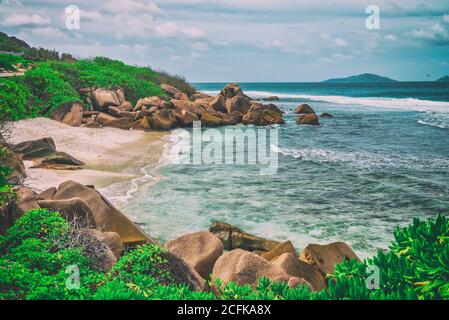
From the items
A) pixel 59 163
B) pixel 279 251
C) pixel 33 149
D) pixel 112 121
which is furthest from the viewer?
pixel 112 121

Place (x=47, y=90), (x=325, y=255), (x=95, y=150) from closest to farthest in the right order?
1. (x=325, y=255)
2. (x=95, y=150)
3. (x=47, y=90)

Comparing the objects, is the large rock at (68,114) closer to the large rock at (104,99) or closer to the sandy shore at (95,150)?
the sandy shore at (95,150)

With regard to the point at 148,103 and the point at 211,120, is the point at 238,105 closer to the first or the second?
the point at 211,120

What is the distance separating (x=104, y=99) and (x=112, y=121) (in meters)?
4.00

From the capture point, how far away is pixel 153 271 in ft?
18.1

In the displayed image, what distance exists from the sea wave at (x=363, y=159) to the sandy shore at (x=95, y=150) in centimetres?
610

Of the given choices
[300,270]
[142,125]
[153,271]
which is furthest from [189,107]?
[153,271]

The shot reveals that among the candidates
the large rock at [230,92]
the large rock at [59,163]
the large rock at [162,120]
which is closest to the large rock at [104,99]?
the large rock at [162,120]

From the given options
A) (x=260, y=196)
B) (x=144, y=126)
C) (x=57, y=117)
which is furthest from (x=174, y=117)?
(x=260, y=196)

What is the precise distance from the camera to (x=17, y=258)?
564 centimetres

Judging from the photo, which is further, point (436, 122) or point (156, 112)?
point (436, 122)

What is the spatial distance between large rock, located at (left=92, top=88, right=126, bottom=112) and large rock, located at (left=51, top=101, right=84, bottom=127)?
14.8ft

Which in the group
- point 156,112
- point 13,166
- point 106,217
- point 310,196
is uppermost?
point 156,112

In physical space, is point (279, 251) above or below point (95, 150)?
below
